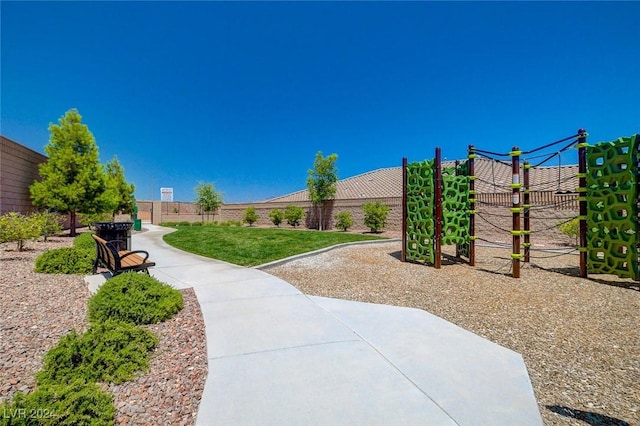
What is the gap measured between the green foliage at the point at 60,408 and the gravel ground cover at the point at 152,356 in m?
0.16

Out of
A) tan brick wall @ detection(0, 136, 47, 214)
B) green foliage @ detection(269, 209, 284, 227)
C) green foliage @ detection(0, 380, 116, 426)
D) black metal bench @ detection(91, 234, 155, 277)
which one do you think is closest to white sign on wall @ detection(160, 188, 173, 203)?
green foliage @ detection(269, 209, 284, 227)

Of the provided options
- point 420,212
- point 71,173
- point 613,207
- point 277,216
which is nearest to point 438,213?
point 420,212

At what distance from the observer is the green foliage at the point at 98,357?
2785 millimetres

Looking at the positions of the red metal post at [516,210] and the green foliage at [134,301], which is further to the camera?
the red metal post at [516,210]

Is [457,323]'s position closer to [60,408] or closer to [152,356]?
[152,356]

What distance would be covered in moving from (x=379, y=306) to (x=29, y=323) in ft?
15.4

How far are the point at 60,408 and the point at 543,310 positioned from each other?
586cm

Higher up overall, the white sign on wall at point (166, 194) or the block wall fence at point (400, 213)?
the white sign on wall at point (166, 194)

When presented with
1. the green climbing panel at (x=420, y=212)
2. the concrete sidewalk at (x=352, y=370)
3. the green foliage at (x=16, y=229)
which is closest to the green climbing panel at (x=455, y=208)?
the green climbing panel at (x=420, y=212)

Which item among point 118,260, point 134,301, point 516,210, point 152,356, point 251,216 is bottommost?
point 152,356

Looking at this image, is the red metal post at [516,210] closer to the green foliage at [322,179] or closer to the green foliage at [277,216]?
the green foliage at [322,179]

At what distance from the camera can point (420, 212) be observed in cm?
922

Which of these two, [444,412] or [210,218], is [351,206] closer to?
[210,218]

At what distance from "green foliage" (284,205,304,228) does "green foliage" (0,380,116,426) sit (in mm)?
24329
